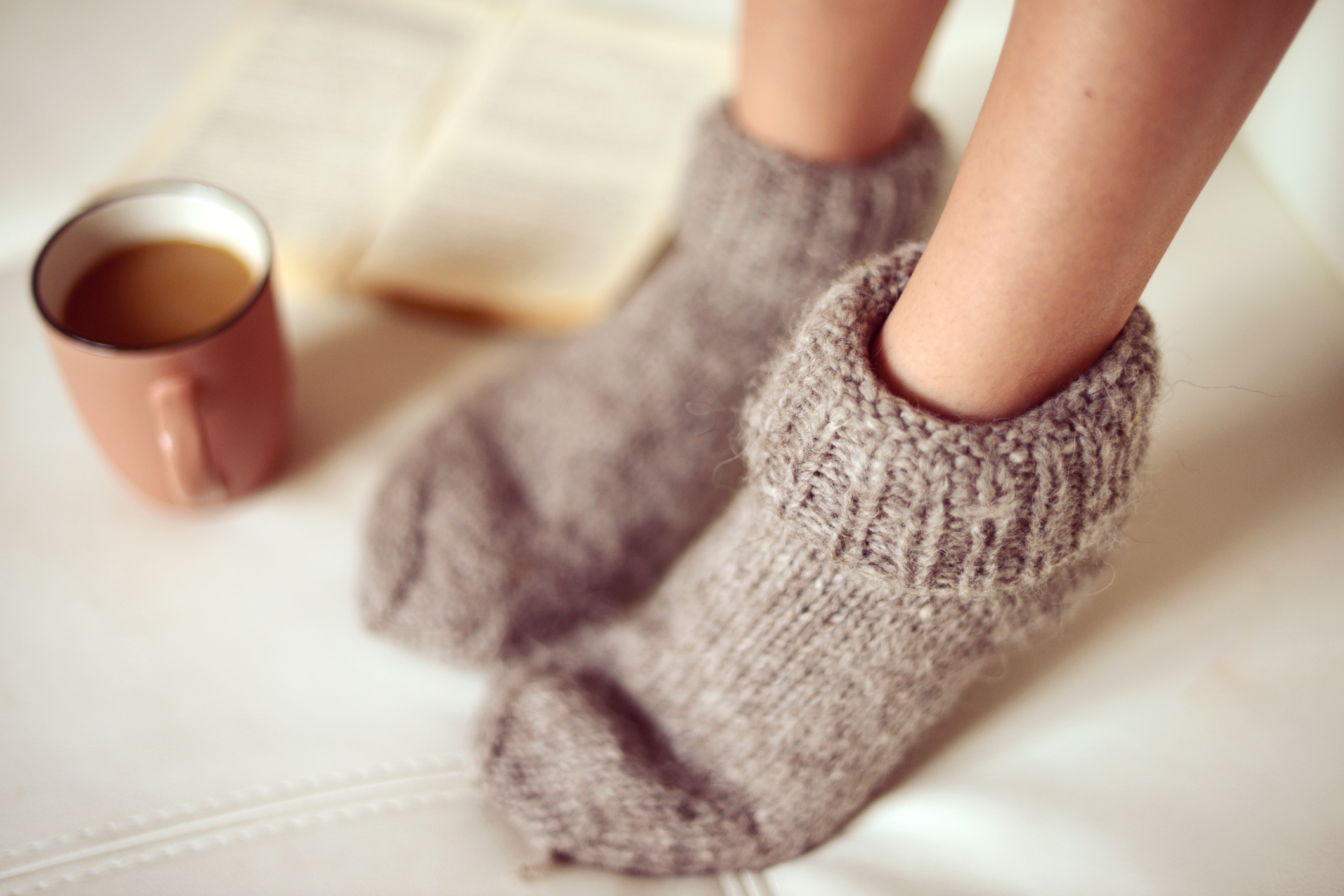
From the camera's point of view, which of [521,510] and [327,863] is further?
[521,510]

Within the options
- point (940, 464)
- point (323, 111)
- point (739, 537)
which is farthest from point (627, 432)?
point (323, 111)

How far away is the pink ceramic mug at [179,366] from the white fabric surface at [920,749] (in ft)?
0.16

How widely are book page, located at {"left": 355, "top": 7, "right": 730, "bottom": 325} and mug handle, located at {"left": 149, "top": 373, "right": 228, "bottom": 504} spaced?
172 mm

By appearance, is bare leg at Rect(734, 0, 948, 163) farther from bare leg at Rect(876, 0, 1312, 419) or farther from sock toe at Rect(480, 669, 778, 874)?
sock toe at Rect(480, 669, 778, 874)

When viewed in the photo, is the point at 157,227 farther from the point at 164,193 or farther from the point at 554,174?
the point at 554,174

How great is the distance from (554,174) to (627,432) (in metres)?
0.24

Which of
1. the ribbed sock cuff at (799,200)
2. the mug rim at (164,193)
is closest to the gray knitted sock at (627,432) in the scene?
the ribbed sock cuff at (799,200)

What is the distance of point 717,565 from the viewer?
38 cm

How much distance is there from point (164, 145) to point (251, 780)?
449 mm

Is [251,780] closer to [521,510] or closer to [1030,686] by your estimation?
[521,510]

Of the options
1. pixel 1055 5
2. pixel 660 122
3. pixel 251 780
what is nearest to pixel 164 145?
pixel 660 122

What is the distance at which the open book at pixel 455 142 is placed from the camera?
59 cm

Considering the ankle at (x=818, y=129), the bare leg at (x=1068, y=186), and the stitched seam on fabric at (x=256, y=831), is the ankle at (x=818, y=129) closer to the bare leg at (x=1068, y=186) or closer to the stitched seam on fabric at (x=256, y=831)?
the bare leg at (x=1068, y=186)

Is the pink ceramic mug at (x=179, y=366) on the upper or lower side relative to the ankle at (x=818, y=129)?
lower
